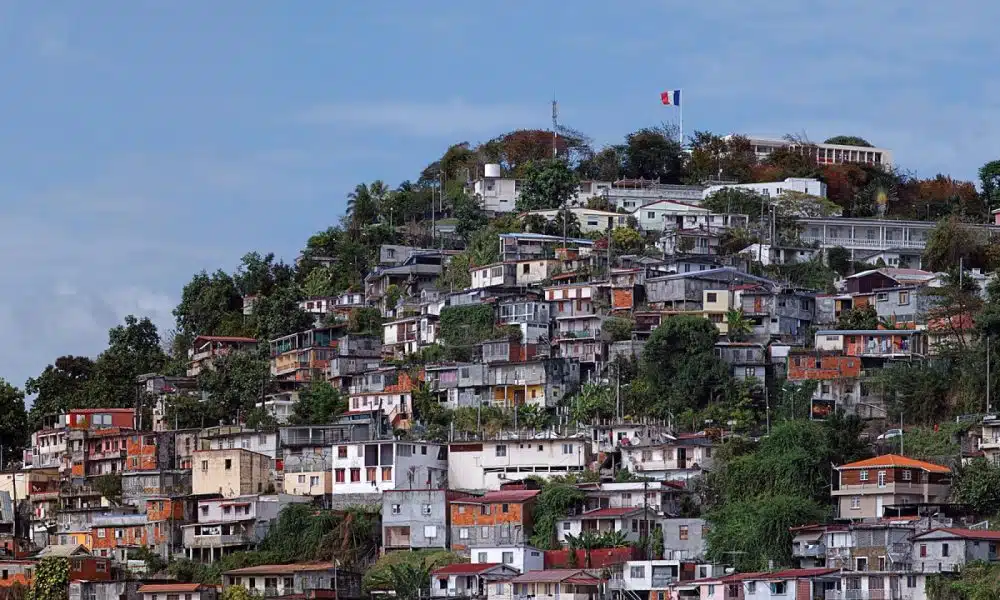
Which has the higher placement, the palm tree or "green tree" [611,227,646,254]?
"green tree" [611,227,646,254]

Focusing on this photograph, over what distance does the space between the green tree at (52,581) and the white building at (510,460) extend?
40.8 ft

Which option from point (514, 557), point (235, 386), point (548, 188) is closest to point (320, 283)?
point (548, 188)

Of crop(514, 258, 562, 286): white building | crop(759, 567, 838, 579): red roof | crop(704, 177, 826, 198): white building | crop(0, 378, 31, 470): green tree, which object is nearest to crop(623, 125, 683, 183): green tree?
crop(704, 177, 826, 198): white building

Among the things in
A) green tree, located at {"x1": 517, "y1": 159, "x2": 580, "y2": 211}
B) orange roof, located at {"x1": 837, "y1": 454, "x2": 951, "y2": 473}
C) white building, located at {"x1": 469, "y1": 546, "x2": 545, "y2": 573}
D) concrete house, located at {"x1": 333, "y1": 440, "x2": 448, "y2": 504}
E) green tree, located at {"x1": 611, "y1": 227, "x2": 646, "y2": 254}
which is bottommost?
white building, located at {"x1": 469, "y1": 546, "x2": 545, "y2": 573}

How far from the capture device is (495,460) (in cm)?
5997

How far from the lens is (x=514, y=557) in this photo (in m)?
52.7

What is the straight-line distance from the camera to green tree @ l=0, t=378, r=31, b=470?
72688mm

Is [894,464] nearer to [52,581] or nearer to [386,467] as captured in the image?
[386,467]

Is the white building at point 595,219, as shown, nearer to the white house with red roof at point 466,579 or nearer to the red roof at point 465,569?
the red roof at point 465,569

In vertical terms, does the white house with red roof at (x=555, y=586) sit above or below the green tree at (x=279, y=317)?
below

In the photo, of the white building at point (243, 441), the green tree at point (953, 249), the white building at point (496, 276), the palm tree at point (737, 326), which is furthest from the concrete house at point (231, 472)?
the green tree at point (953, 249)

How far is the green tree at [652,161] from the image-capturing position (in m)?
93.6

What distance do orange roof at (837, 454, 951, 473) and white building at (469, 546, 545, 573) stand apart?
343 inches

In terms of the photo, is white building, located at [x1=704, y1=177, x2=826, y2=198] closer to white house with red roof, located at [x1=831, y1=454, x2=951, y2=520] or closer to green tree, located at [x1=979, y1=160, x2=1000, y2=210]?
green tree, located at [x1=979, y1=160, x2=1000, y2=210]
